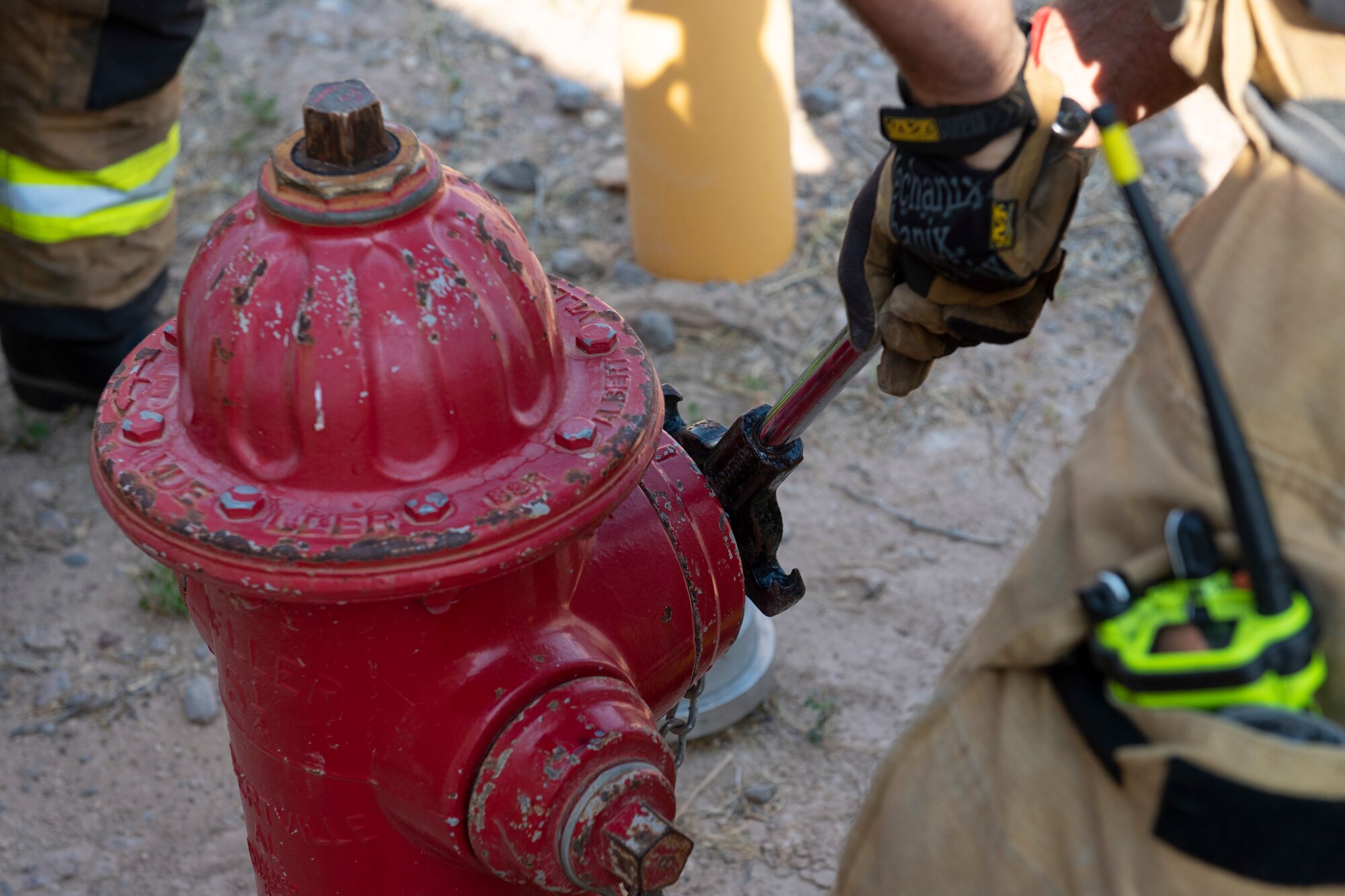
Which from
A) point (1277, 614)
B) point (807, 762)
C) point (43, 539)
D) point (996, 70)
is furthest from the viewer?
Result: point (43, 539)

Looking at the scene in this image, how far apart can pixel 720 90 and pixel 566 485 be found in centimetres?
221

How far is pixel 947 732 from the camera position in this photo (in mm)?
1106

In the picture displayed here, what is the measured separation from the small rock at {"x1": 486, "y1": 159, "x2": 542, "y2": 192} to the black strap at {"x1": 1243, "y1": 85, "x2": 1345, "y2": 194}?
2.94m

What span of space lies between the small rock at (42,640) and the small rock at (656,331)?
1.49 meters

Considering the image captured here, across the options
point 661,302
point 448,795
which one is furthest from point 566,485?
point 661,302

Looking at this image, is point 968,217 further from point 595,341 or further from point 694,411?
point 694,411

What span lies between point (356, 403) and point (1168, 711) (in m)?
0.70

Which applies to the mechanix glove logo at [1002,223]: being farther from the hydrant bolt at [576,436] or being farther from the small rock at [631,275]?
the small rock at [631,275]

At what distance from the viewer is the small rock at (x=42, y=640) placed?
253 cm

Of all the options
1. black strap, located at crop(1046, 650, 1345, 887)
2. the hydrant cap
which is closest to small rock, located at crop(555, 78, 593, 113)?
the hydrant cap

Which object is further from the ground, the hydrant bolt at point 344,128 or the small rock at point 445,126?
the hydrant bolt at point 344,128

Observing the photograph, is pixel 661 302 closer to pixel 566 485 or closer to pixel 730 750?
pixel 730 750

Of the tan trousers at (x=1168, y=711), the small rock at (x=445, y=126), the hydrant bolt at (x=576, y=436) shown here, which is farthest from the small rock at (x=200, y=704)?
the small rock at (x=445, y=126)

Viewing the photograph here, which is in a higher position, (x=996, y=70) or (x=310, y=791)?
(x=996, y=70)
